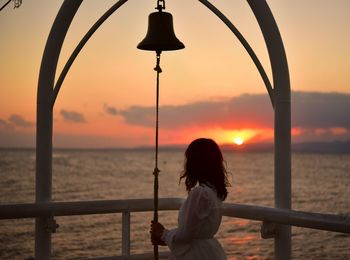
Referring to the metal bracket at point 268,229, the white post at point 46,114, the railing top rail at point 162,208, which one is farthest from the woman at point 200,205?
the white post at point 46,114

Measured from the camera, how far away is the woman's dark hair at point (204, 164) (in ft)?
13.0

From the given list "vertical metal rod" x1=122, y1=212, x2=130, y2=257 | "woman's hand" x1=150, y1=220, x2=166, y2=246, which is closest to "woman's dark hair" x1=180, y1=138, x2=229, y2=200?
"woman's hand" x1=150, y1=220, x2=166, y2=246

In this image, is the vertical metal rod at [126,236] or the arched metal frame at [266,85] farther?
the vertical metal rod at [126,236]


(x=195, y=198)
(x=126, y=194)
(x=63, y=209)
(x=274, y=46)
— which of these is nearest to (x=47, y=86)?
(x=63, y=209)

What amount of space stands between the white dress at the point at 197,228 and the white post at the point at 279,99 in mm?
1418

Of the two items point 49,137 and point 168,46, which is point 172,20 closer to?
point 168,46

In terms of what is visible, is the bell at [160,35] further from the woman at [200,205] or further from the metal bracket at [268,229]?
the metal bracket at [268,229]

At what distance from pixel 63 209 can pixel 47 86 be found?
114 centimetres

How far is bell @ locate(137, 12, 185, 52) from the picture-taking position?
5.14 m

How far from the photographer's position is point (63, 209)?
5574 millimetres

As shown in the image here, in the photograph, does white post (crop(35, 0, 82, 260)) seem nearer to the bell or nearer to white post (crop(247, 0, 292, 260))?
the bell

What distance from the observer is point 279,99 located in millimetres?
5395

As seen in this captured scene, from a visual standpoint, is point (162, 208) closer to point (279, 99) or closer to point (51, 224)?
point (51, 224)

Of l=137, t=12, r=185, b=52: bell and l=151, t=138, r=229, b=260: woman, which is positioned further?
l=137, t=12, r=185, b=52: bell
